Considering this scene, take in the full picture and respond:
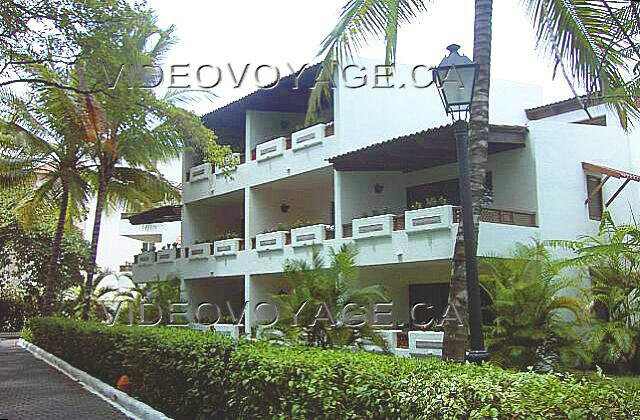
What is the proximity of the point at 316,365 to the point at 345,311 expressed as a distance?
7.95 meters

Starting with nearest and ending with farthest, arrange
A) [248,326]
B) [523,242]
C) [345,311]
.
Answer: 1. [345,311]
2. [523,242]
3. [248,326]

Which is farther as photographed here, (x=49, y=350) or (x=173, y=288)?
(x=173, y=288)

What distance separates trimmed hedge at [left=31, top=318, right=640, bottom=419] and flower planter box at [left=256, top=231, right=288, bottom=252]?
9.12 meters

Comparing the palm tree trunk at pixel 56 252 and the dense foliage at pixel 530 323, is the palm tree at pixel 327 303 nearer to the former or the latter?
the dense foliage at pixel 530 323

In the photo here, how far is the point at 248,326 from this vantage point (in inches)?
918

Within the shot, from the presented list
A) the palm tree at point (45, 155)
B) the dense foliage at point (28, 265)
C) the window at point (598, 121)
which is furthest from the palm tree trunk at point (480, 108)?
the dense foliage at point (28, 265)

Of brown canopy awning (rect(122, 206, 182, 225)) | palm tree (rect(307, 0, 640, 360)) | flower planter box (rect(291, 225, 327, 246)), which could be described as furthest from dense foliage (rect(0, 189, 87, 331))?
palm tree (rect(307, 0, 640, 360))

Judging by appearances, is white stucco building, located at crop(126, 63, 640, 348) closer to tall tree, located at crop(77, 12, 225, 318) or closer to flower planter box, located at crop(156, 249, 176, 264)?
flower planter box, located at crop(156, 249, 176, 264)

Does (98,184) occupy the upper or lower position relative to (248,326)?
upper

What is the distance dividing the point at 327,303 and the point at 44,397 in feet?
18.6

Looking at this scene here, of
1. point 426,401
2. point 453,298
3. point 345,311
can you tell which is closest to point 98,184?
point 345,311

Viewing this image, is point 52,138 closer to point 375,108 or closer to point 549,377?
point 375,108

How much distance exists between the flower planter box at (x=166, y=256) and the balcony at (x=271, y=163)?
2158 mm

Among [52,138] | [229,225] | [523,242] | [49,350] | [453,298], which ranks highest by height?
[52,138]
